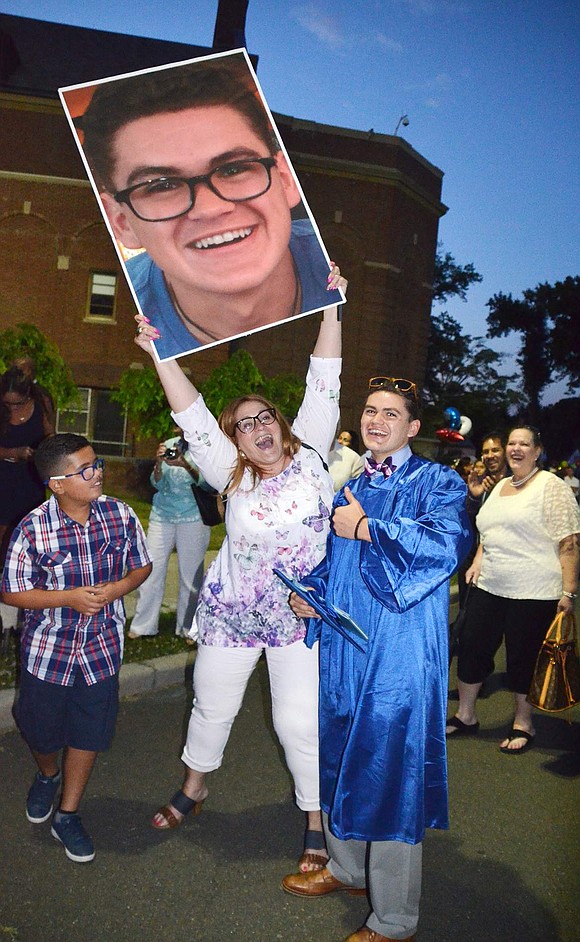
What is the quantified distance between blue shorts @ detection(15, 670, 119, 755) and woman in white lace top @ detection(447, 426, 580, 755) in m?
2.73

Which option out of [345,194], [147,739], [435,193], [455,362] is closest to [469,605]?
[147,739]

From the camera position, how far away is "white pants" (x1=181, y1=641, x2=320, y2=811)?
150 inches

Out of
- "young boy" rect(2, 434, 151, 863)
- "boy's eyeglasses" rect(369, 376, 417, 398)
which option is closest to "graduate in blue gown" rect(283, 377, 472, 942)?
"boy's eyeglasses" rect(369, 376, 417, 398)

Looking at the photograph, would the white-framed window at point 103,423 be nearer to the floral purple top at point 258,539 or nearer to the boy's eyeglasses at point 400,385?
the floral purple top at point 258,539

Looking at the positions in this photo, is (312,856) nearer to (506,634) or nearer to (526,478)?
(506,634)

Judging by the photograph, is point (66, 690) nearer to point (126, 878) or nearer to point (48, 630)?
point (48, 630)

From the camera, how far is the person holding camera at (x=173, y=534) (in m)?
7.11

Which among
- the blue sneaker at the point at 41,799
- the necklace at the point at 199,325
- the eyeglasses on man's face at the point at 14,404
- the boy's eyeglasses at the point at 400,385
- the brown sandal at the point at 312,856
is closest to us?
the boy's eyeglasses at the point at 400,385

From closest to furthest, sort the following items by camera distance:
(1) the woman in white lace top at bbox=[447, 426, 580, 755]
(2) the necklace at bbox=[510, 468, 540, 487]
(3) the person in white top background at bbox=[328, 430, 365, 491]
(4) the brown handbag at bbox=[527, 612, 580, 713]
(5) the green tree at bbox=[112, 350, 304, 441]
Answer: (4) the brown handbag at bbox=[527, 612, 580, 713], (1) the woman in white lace top at bbox=[447, 426, 580, 755], (2) the necklace at bbox=[510, 468, 540, 487], (3) the person in white top background at bbox=[328, 430, 365, 491], (5) the green tree at bbox=[112, 350, 304, 441]

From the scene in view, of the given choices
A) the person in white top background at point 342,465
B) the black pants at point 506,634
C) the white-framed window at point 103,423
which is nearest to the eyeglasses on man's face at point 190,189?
the black pants at point 506,634

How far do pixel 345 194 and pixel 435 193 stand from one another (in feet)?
12.9

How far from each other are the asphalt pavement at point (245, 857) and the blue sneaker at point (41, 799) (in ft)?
0.22

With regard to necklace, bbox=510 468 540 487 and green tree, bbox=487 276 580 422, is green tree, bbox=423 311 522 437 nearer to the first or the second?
green tree, bbox=487 276 580 422

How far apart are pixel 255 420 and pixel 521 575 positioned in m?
2.58
